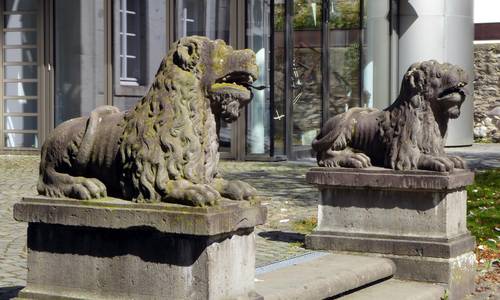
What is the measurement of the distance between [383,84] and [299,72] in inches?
149

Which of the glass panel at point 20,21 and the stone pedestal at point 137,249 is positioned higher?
the glass panel at point 20,21

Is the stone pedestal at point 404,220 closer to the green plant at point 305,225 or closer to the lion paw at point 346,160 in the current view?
the lion paw at point 346,160

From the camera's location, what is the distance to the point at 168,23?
1855 centimetres

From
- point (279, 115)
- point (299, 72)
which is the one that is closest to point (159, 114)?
point (279, 115)

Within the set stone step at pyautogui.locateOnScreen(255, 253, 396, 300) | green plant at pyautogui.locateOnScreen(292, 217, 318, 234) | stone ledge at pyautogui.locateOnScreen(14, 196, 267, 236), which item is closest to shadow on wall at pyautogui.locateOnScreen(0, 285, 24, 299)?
stone ledge at pyautogui.locateOnScreen(14, 196, 267, 236)

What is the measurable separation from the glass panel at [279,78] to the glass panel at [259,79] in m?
0.17

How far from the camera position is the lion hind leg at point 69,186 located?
516 centimetres

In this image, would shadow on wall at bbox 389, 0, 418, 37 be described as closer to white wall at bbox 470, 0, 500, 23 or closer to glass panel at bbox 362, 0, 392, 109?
glass panel at bbox 362, 0, 392, 109

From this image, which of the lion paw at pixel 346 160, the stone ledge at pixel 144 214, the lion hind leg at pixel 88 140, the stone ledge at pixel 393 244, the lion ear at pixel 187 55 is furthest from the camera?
the lion paw at pixel 346 160

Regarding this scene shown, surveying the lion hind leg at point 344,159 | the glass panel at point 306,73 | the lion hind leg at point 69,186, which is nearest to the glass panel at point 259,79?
the glass panel at point 306,73

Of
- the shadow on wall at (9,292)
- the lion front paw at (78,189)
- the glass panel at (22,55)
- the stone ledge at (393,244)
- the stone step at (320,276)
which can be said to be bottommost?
the shadow on wall at (9,292)

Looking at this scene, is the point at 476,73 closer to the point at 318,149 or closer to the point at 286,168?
the point at 286,168

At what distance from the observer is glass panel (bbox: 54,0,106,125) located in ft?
58.4

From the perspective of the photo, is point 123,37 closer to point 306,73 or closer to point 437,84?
point 306,73
